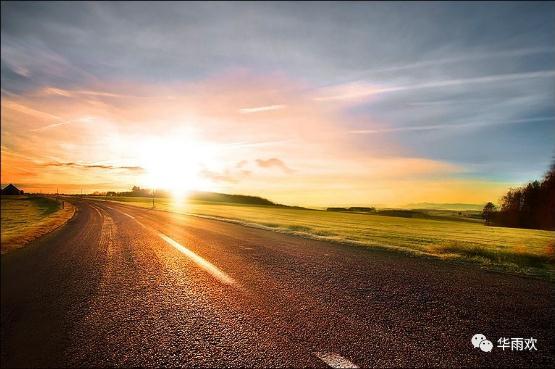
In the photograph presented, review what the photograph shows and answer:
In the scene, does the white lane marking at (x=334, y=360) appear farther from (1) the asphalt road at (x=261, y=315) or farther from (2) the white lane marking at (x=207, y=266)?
(2) the white lane marking at (x=207, y=266)

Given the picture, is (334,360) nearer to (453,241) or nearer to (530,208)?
(453,241)

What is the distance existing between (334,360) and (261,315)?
1.55 meters

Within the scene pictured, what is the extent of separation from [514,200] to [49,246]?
7595 cm

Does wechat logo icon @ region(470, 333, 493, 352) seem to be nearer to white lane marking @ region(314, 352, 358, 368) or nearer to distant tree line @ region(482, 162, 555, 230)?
white lane marking @ region(314, 352, 358, 368)

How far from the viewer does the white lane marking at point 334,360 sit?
3.12 m

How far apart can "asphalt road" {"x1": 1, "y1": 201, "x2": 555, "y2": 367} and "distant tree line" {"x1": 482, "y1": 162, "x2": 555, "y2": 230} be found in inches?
2080

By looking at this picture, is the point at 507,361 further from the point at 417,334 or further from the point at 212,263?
the point at 212,263

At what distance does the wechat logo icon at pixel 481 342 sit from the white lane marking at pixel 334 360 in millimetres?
1768

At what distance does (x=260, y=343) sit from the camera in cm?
363

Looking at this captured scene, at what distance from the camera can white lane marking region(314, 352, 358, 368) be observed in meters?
3.12

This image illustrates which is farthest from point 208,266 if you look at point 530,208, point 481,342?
point 530,208

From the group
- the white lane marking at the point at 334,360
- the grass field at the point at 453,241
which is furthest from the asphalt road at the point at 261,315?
the grass field at the point at 453,241

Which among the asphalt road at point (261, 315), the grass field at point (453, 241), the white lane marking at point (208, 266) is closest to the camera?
the asphalt road at point (261, 315)

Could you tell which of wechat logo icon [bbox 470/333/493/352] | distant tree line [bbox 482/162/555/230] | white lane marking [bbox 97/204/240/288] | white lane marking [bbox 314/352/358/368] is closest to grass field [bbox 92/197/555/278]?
wechat logo icon [bbox 470/333/493/352]
